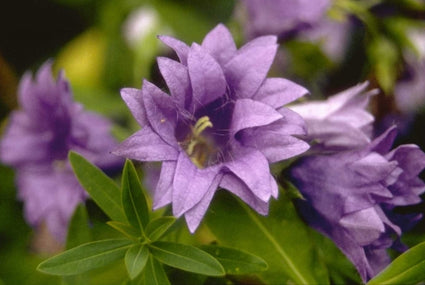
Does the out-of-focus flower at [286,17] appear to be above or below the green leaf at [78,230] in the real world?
above

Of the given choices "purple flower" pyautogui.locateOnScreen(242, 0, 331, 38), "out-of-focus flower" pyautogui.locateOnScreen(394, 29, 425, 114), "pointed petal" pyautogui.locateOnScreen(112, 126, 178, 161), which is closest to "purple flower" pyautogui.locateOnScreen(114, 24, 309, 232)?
"pointed petal" pyautogui.locateOnScreen(112, 126, 178, 161)

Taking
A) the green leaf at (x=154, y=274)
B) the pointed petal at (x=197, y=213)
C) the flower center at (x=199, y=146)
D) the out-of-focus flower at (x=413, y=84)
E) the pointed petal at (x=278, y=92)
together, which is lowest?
the out-of-focus flower at (x=413, y=84)

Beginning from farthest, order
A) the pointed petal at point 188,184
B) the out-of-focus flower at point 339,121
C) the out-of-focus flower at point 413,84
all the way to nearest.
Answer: the out-of-focus flower at point 413,84, the out-of-focus flower at point 339,121, the pointed petal at point 188,184

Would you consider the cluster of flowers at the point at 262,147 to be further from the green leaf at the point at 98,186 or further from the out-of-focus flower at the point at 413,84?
the out-of-focus flower at the point at 413,84

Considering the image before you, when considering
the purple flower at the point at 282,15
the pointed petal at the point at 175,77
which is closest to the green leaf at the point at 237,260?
the pointed petal at the point at 175,77

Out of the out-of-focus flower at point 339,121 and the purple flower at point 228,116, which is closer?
the purple flower at point 228,116

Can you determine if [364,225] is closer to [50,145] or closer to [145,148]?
[145,148]

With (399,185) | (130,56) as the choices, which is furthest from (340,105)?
(130,56)

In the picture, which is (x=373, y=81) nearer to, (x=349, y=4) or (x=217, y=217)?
(x=349, y=4)

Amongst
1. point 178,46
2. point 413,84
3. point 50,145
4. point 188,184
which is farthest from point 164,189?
point 413,84
